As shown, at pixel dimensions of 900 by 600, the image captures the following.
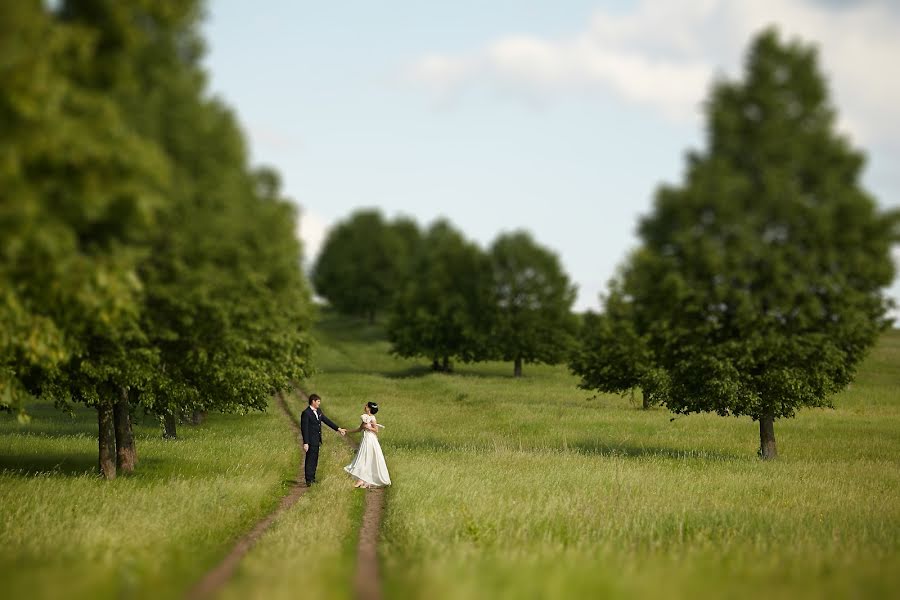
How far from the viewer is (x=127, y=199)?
892 centimetres

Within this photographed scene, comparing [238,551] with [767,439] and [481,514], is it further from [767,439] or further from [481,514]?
[767,439]

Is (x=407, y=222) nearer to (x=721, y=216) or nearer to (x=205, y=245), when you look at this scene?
(x=721, y=216)

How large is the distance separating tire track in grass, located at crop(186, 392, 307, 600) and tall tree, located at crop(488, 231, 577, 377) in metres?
53.9

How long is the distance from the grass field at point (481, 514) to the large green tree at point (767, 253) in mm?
3195

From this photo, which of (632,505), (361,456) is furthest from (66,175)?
(361,456)

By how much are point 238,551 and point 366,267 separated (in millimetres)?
100056

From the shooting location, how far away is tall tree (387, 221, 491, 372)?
3174 inches

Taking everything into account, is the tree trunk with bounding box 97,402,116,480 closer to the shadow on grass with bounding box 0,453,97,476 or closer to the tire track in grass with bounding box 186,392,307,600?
the shadow on grass with bounding box 0,453,97,476

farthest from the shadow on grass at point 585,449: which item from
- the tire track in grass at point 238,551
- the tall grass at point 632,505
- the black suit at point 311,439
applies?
the black suit at point 311,439

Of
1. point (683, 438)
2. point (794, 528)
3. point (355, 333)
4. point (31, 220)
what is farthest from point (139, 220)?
point (355, 333)

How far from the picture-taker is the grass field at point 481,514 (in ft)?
28.6

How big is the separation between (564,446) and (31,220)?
1047 inches

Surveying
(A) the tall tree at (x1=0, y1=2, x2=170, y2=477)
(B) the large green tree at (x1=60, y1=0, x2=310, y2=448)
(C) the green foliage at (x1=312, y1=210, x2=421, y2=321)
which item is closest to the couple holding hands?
(B) the large green tree at (x1=60, y1=0, x2=310, y2=448)

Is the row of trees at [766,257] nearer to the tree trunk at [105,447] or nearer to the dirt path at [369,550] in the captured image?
the dirt path at [369,550]
